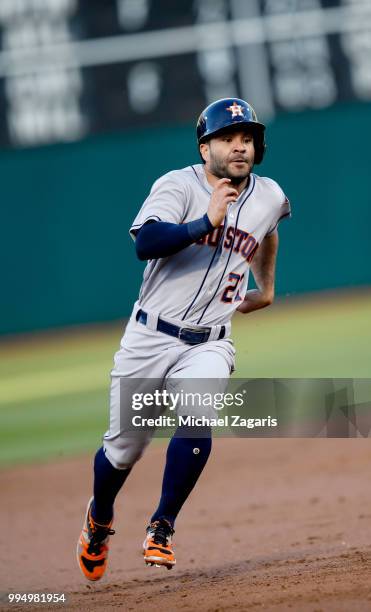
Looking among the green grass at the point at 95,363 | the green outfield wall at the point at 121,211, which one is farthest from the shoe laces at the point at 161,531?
the green outfield wall at the point at 121,211

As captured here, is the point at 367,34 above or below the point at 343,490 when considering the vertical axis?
above

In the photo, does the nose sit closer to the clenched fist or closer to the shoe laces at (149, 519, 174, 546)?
the clenched fist

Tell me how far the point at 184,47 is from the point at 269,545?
Answer: 10.4 m

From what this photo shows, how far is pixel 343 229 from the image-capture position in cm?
1439

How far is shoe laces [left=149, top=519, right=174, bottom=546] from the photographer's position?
146 inches

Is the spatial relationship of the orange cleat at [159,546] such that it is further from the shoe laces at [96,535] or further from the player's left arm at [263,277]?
the player's left arm at [263,277]

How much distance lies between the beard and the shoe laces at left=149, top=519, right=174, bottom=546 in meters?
1.25

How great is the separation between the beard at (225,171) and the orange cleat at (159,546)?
1.25m

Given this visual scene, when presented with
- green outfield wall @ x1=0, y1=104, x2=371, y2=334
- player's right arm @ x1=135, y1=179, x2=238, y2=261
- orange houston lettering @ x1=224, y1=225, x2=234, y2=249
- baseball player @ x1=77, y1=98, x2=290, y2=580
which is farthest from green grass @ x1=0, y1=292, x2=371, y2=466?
player's right arm @ x1=135, y1=179, x2=238, y2=261

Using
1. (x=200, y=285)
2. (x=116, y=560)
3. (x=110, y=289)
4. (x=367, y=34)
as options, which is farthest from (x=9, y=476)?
(x=367, y=34)

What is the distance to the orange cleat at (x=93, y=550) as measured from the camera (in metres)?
4.18

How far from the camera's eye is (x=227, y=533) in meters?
5.10

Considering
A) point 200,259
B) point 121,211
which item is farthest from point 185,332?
point 121,211

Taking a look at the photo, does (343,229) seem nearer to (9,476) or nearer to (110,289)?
(110,289)
